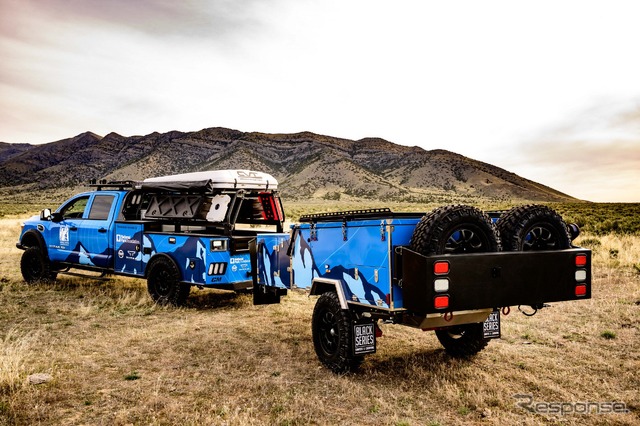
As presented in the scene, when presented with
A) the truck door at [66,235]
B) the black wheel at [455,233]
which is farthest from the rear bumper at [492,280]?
the truck door at [66,235]

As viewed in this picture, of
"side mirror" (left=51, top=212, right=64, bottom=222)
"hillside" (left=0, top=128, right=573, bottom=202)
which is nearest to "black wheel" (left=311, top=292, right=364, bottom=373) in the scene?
"side mirror" (left=51, top=212, right=64, bottom=222)

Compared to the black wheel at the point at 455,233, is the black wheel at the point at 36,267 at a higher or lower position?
lower

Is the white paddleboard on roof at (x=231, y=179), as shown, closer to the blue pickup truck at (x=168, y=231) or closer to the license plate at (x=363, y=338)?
the blue pickup truck at (x=168, y=231)

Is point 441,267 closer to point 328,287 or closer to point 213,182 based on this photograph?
point 328,287

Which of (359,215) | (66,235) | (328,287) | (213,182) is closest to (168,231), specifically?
(213,182)

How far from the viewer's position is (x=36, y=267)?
1289 centimetres

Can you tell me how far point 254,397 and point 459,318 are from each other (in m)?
2.31

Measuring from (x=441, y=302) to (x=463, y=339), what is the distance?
2.17 meters

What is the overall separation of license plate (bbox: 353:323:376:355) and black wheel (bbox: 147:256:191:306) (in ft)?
16.6

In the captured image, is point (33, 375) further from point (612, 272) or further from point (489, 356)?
point (612, 272)

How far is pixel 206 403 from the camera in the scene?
17.4ft

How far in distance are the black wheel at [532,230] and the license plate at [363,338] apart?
1742 millimetres

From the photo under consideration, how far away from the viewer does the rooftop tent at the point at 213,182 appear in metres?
10.1

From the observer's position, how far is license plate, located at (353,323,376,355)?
5910 mm
